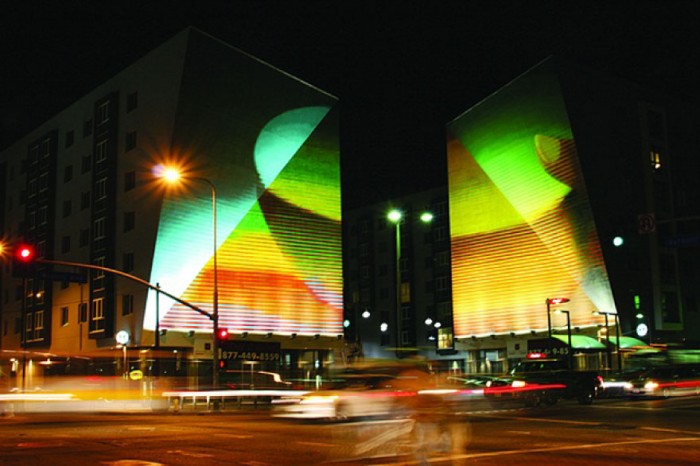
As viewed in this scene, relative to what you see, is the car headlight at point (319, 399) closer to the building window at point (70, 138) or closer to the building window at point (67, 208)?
the building window at point (67, 208)

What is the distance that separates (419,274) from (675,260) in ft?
107

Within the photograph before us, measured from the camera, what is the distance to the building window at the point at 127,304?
5097 cm

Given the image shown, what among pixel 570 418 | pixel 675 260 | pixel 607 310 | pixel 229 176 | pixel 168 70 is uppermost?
pixel 168 70

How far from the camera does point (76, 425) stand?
22703 millimetres

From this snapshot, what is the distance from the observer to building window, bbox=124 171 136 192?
5297 cm

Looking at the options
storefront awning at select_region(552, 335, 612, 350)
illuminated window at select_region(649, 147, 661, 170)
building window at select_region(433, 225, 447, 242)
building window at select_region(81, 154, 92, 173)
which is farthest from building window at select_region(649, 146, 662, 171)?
building window at select_region(81, 154, 92, 173)

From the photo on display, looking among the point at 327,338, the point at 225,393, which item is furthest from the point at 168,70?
the point at 225,393

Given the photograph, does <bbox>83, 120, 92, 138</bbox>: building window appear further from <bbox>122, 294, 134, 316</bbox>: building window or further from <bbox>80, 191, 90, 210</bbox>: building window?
<bbox>122, 294, 134, 316</bbox>: building window

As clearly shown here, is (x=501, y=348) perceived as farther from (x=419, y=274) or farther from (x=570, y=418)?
(x=570, y=418)

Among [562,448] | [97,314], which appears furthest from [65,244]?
[562,448]

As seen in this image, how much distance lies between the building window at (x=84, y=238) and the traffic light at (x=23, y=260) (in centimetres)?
3276

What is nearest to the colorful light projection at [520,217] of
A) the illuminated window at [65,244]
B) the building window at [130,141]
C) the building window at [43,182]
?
the building window at [130,141]

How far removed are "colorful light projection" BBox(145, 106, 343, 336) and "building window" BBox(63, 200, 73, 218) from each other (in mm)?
16127

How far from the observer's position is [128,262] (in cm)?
5194
